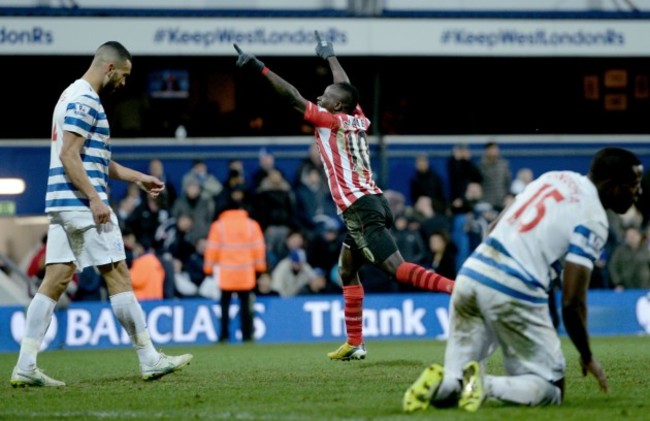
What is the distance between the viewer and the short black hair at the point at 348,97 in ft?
34.3

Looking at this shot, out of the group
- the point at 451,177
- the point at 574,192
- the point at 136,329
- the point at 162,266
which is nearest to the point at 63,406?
the point at 136,329

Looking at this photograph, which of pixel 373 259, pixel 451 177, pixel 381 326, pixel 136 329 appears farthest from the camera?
pixel 451 177

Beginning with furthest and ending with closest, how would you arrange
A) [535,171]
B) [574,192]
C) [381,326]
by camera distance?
1. [535,171]
2. [381,326]
3. [574,192]

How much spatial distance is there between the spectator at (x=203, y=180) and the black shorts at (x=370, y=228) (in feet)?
30.3

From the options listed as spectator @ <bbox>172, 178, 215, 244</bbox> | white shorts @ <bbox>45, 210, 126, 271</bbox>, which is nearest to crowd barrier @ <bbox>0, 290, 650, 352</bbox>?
spectator @ <bbox>172, 178, 215, 244</bbox>

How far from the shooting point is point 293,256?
18.6m

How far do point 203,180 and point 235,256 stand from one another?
121 inches

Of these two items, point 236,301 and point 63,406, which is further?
point 236,301

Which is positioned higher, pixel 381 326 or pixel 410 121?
pixel 410 121

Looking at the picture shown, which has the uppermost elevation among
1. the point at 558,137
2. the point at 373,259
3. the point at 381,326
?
the point at 558,137

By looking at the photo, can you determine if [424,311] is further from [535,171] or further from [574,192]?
[574,192]

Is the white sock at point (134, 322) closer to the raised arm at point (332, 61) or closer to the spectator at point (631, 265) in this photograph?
the raised arm at point (332, 61)

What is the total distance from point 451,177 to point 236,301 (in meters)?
4.48

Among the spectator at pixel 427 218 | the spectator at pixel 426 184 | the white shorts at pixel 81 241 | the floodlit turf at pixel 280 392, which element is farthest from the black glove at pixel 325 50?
the spectator at pixel 426 184
